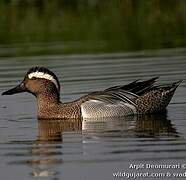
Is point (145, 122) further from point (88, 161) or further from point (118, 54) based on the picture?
point (118, 54)

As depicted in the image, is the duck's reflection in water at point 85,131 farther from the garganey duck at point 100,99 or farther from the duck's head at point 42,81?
the duck's head at point 42,81

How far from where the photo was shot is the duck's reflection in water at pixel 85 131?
38.0 feet

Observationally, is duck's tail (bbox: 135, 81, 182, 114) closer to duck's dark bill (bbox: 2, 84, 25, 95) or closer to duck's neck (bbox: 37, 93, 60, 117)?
duck's neck (bbox: 37, 93, 60, 117)

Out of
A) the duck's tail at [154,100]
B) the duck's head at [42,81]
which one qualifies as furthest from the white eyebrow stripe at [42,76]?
the duck's tail at [154,100]

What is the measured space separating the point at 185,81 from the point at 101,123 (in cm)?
316

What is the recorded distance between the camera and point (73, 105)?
14.8m

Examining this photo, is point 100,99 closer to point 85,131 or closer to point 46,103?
point 46,103

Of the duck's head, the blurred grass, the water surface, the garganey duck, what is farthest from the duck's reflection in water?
the blurred grass

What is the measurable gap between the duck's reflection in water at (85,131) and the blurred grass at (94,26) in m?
6.93

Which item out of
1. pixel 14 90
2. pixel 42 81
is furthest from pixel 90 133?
pixel 14 90

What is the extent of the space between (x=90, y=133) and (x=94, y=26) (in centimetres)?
1096

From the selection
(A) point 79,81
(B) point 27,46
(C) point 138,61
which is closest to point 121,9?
(B) point 27,46

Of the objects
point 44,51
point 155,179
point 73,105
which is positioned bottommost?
point 155,179

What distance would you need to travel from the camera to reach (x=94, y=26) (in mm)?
24000
